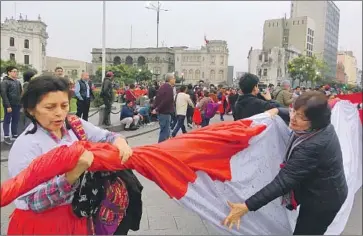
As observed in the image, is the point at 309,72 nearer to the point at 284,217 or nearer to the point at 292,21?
the point at 292,21

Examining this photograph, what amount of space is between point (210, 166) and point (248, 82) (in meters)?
2.20

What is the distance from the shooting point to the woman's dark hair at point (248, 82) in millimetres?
4020

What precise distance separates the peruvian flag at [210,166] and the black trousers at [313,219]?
0.78 ft

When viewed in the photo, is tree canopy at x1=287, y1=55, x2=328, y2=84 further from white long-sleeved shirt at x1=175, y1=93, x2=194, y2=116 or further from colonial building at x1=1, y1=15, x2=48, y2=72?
white long-sleeved shirt at x1=175, y1=93, x2=194, y2=116

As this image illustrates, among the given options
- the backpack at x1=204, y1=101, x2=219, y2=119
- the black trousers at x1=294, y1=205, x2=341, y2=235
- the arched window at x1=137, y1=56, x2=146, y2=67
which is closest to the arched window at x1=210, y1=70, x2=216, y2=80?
the arched window at x1=137, y1=56, x2=146, y2=67

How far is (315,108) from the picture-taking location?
2.05 meters

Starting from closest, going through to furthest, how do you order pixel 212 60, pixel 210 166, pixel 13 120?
pixel 210 166 < pixel 13 120 < pixel 212 60

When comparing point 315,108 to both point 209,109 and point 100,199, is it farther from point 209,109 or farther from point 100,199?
point 209,109

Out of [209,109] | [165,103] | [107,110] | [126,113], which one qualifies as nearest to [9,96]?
[165,103]

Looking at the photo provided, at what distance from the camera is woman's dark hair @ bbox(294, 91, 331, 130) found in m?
2.05

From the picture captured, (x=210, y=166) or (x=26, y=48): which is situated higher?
(x=26, y=48)

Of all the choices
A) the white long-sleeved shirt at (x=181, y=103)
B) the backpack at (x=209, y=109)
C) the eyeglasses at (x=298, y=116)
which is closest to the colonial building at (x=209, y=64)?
the backpack at (x=209, y=109)

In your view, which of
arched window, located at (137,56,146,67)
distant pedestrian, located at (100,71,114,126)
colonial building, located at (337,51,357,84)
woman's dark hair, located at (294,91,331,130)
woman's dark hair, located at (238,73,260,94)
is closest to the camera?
woman's dark hair, located at (294,91,331,130)

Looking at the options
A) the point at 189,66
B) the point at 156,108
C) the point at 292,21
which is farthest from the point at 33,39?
the point at 292,21
